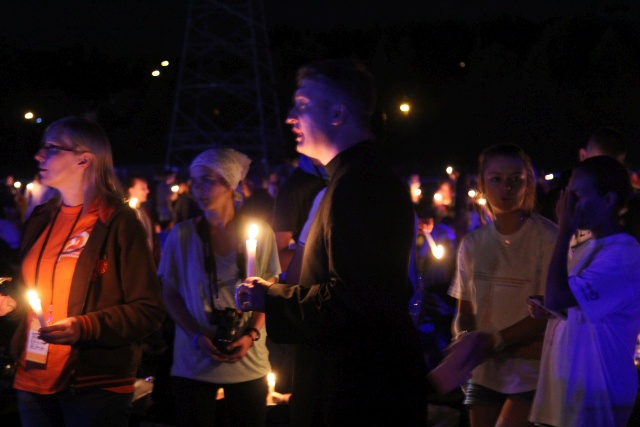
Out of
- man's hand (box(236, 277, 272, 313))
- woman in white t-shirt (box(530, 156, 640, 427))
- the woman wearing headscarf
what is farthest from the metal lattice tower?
man's hand (box(236, 277, 272, 313))

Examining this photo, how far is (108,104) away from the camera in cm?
3784

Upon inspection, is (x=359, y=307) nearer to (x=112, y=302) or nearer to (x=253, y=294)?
(x=253, y=294)

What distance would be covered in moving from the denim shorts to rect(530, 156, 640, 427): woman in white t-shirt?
0.29 meters

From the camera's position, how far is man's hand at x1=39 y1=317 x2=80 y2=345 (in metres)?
3.17

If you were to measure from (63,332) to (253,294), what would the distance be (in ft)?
3.68

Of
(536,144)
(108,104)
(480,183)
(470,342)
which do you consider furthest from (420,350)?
(108,104)

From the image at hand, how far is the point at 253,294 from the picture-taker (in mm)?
2629

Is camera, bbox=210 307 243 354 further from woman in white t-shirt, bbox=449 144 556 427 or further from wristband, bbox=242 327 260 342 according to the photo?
woman in white t-shirt, bbox=449 144 556 427

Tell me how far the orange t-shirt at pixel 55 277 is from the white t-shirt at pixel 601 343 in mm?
2413

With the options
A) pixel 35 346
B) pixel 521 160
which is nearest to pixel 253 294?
pixel 35 346

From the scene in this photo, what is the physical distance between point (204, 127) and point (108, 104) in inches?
220

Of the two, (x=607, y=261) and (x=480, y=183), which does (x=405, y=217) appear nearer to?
(x=607, y=261)

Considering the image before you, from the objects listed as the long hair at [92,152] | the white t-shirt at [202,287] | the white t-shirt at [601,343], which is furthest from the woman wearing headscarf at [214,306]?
the white t-shirt at [601,343]

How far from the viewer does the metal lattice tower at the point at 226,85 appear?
Result: 97.6ft
